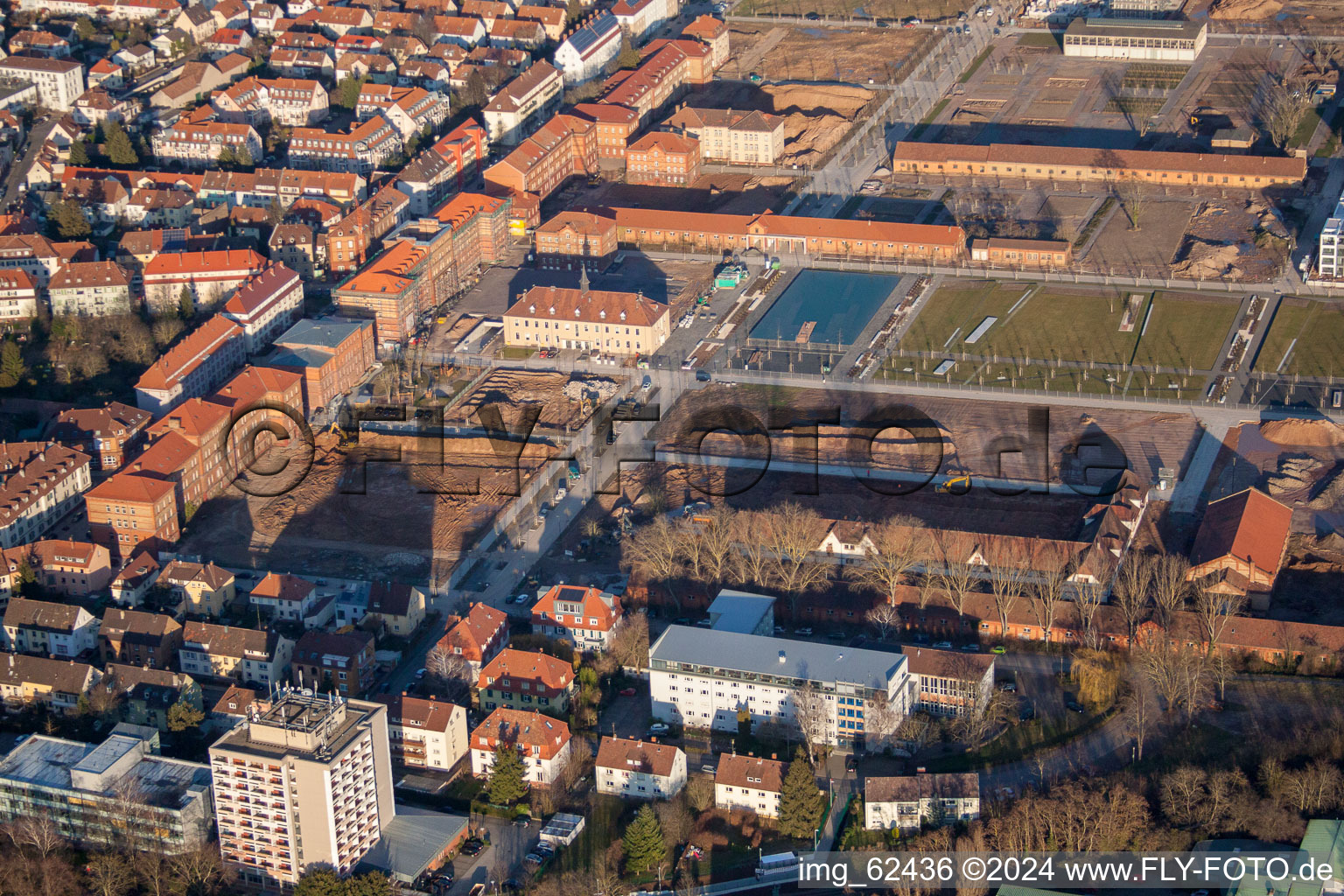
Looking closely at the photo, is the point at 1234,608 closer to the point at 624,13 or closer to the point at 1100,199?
the point at 1100,199

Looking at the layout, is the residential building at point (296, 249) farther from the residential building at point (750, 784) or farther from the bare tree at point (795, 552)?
the residential building at point (750, 784)

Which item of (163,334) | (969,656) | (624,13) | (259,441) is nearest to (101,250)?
(163,334)

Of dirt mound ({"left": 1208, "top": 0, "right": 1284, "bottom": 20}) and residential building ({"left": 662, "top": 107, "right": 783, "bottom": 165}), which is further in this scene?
dirt mound ({"left": 1208, "top": 0, "right": 1284, "bottom": 20})

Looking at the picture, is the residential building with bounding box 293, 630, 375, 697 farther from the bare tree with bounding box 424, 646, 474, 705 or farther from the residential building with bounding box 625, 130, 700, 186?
the residential building with bounding box 625, 130, 700, 186

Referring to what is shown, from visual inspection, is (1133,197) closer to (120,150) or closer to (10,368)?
(120,150)

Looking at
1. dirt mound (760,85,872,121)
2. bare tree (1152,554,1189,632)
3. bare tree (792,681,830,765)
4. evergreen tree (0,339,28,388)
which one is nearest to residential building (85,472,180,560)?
evergreen tree (0,339,28,388)
